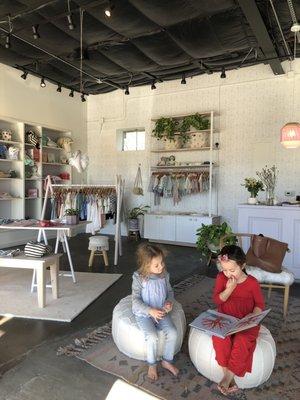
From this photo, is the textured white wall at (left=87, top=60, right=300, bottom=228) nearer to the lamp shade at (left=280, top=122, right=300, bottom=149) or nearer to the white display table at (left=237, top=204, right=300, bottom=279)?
the lamp shade at (left=280, top=122, right=300, bottom=149)

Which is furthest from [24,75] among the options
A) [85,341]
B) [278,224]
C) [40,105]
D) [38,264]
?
[85,341]

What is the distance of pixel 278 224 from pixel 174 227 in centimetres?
263

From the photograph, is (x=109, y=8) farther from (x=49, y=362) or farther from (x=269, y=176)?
(x=269, y=176)

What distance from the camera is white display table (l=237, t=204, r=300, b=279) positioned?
4.34 m

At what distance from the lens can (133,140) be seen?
8117 mm

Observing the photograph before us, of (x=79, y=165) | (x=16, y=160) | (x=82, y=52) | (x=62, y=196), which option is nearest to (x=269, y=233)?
(x=79, y=165)

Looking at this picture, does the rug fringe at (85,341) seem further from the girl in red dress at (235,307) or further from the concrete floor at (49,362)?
the girl in red dress at (235,307)

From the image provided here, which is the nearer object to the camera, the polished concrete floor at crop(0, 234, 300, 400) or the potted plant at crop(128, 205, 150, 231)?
the polished concrete floor at crop(0, 234, 300, 400)

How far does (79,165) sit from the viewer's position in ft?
16.7

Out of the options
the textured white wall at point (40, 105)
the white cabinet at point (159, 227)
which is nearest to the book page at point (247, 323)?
the white cabinet at point (159, 227)

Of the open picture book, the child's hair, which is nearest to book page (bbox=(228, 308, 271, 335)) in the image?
the open picture book

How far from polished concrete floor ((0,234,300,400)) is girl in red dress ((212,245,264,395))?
0.75 metres

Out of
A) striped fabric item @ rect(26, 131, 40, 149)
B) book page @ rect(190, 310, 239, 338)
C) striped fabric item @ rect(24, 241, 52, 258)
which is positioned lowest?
book page @ rect(190, 310, 239, 338)

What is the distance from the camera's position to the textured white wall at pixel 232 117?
6.12 m
